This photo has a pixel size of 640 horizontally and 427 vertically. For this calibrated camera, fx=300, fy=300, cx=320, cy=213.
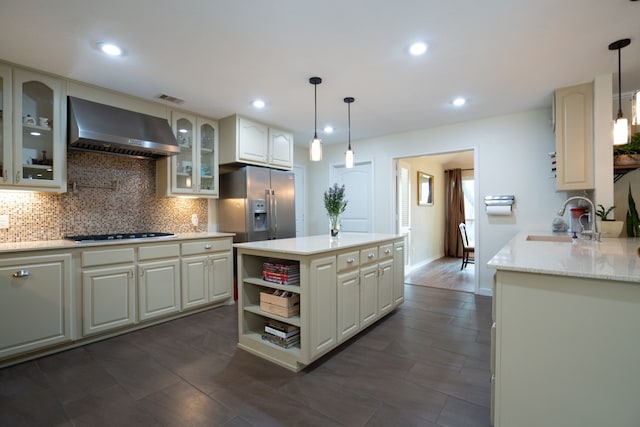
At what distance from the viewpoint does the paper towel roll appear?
3904 millimetres

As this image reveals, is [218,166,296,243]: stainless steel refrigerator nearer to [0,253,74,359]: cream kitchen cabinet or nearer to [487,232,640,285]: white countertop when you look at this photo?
[0,253,74,359]: cream kitchen cabinet

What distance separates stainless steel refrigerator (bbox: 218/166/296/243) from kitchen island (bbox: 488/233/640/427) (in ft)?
10.1

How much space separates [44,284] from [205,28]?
237 cm

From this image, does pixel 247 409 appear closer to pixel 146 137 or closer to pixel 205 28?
pixel 205 28

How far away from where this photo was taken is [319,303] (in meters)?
2.22

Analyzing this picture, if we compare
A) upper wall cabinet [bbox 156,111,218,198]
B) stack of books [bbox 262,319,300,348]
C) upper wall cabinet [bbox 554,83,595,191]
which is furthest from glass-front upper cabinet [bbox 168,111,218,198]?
upper wall cabinet [bbox 554,83,595,191]

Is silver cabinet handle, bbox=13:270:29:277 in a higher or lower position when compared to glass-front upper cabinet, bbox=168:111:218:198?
lower

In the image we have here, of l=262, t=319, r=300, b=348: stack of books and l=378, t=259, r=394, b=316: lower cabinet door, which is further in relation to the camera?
l=378, t=259, r=394, b=316: lower cabinet door

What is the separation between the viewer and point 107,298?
9.07 ft

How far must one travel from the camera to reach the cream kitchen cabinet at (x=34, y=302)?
2.27 metres

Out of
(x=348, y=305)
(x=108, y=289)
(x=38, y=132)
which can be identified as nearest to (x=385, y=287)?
(x=348, y=305)

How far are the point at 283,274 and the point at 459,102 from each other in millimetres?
2868

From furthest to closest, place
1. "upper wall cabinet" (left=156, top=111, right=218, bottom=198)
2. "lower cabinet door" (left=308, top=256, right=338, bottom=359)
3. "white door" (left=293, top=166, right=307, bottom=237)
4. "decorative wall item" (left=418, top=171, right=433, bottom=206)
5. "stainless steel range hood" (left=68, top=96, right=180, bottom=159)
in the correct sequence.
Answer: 1. "decorative wall item" (left=418, top=171, right=433, bottom=206)
2. "white door" (left=293, top=166, right=307, bottom=237)
3. "upper wall cabinet" (left=156, top=111, right=218, bottom=198)
4. "stainless steel range hood" (left=68, top=96, right=180, bottom=159)
5. "lower cabinet door" (left=308, top=256, right=338, bottom=359)

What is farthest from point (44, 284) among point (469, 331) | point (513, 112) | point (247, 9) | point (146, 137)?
point (513, 112)
